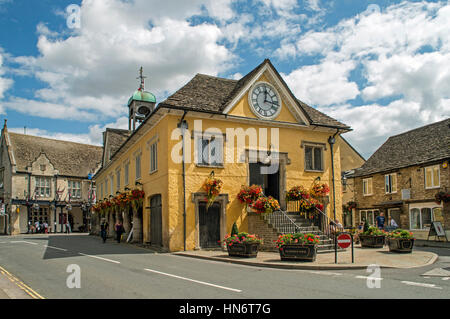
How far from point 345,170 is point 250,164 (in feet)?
82.8

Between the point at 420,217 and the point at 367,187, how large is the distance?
6.53 metres

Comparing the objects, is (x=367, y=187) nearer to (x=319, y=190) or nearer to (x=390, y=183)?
(x=390, y=183)

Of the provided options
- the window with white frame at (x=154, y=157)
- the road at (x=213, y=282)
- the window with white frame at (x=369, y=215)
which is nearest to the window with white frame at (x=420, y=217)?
the window with white frame at (x=369, y=215)

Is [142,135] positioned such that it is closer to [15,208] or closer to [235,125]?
[235,125]

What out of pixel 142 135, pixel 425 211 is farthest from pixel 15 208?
pixel 425 211

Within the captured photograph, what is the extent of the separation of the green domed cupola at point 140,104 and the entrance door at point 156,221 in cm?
1463

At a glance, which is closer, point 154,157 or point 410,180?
point 154,157

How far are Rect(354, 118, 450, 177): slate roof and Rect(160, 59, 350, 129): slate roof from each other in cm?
927

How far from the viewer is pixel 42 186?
5162 centimetres

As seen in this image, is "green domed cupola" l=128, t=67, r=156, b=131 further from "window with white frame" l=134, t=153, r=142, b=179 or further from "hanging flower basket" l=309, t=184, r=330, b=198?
"hanging flower basket" l=309, t=184, r=330, b=198

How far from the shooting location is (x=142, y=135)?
78.1 feet

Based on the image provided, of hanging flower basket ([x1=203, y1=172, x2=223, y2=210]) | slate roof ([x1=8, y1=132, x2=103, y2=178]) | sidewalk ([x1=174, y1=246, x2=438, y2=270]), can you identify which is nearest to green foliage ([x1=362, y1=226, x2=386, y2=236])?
sidewalk ([x1=174, y1=246, x2=438, y2=270])

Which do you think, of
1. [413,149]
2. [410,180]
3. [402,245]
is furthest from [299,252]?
[413,149]

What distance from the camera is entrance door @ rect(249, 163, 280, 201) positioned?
843 inches
